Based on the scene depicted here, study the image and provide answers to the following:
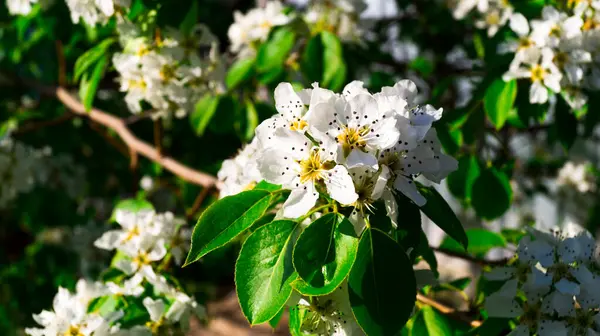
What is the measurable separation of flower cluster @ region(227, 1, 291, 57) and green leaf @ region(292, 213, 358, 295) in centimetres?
150

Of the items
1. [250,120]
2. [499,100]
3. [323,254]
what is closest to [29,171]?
[250,120]

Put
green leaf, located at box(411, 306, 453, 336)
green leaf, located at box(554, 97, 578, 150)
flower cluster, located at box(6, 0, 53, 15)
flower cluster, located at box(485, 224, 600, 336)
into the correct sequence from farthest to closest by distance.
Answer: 1. flower cluster, located at box(6, 0, 53, 15)
2. green leaf, located at box(554, 97, 578, 150)
3. green leaf, located at box(411, 306, 453, 336)
4. flower cluster, located at box(485, 224, 600, 336)

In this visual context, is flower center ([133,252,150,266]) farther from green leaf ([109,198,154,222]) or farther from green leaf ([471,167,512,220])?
green leaf ([471,167,512,220])

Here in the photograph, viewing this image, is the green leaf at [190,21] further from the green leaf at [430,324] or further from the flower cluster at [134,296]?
the green leaf at [430,324]

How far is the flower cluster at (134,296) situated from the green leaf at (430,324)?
54 cm

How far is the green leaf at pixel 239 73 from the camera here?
2.40 meters

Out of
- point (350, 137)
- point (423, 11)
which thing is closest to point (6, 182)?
point (350, 137)

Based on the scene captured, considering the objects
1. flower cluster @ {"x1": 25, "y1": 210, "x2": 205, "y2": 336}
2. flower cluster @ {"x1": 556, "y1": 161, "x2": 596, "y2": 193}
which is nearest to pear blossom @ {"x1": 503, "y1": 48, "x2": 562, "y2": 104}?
flower cluster @ {"x1": 25, "y1": 210, "x2": 205, "y2": 336}

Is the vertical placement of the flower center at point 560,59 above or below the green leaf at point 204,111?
above

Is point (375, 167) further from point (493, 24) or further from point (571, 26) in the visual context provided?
point (493, 24)

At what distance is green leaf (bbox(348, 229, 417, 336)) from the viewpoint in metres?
0.97

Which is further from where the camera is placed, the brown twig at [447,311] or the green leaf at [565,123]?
the green leaf at [565,123]

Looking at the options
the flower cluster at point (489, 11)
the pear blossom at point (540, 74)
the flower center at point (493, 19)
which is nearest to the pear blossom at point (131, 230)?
the pear blossom at point (540, 74)

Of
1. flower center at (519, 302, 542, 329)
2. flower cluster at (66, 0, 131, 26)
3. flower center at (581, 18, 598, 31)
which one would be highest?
flower cluster at (66, 0, 131, 26)
